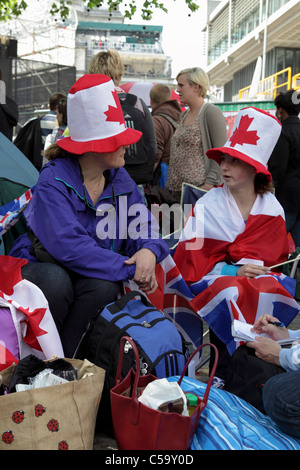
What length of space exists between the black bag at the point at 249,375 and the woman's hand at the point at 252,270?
2.12 feet

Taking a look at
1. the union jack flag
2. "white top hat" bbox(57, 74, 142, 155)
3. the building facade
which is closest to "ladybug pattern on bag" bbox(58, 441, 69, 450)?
the union jack flag

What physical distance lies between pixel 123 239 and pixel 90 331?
67 centimetres

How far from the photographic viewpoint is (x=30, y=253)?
9.73ft

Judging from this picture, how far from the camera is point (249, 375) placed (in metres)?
2.53

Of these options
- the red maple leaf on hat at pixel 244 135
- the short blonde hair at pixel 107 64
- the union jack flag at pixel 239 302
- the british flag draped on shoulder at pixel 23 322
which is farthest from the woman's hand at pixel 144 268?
the short blonde hair at pixel 107 64

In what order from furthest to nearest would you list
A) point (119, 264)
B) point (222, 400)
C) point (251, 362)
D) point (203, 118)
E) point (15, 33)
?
1. point (15, 33)
2. point (203, 118)
3. point (119, 264)
4. point (251, 362)
5. point (222, 400)

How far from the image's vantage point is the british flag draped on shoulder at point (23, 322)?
2.52 m

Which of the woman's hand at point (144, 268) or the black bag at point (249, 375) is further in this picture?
the woman's hand at point (144, 268)

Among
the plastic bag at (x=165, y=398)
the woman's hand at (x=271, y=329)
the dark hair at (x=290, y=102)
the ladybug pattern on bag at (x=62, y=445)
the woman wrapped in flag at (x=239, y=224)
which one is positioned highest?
the dark hair at (x=290, y=102)

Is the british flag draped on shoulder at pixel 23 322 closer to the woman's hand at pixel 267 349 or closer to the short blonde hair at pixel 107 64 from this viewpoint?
the woman's hand at pixel 267 349

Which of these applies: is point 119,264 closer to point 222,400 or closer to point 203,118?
point 222,400
